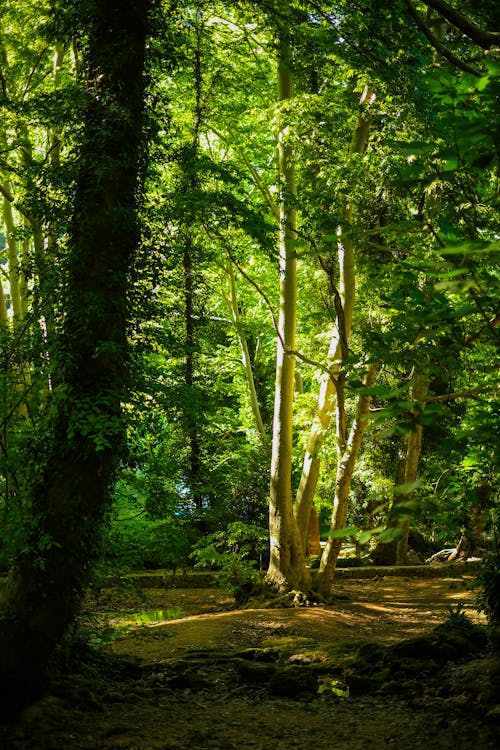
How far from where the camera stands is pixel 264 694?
6.00 meters

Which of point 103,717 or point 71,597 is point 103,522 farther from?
point 103,717

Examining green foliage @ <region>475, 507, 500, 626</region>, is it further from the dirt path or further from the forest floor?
the dirt path

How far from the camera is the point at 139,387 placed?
5422 millimetres

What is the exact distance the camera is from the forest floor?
14.5 ft

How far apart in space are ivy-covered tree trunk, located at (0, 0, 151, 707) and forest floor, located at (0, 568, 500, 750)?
1.83 ft

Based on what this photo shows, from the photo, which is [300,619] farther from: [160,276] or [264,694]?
[160,276]

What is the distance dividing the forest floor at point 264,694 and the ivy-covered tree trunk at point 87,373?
1.83ft

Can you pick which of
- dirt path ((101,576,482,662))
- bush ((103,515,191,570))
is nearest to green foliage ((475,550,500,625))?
dirt path ((101,576,482,662))

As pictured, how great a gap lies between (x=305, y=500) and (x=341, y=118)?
628 cm

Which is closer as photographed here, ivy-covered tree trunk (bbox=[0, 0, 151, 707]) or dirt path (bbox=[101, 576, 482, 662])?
ivy-covered tree trunk (bbox=[0, 0, 151, 707])

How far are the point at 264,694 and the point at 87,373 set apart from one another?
3.28 meters

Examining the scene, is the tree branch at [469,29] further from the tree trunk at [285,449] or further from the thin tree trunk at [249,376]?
the thin tree trunk at [249,376]

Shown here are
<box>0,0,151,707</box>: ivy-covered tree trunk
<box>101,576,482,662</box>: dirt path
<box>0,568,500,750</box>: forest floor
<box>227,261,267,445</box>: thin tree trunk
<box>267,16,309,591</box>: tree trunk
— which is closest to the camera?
<box>0,568,500,750</box>: forest floor

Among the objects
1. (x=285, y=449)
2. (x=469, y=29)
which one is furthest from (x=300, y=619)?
(x=469, y=29)
